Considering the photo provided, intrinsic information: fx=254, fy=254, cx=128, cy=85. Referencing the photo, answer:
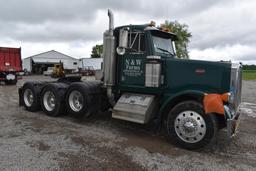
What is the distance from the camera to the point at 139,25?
593cm

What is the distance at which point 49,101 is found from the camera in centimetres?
783

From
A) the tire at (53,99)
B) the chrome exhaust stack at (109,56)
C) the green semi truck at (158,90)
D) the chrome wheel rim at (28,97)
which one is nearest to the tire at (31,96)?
the chrome wheel rim at (28,97)

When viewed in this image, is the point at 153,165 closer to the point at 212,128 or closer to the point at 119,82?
the point at 212,128

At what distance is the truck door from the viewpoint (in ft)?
19.1

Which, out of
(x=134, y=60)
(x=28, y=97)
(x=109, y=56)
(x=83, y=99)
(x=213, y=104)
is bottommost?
(x=28, y=97)

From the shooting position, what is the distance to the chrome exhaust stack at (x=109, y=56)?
20.7 feet

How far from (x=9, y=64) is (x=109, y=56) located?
15.5 meters

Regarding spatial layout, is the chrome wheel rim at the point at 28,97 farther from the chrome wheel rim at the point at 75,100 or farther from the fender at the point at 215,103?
the fender at the point at 215,103

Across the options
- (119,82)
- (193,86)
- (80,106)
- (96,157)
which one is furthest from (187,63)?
(80,106)

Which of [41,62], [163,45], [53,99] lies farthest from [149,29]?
[41,62]

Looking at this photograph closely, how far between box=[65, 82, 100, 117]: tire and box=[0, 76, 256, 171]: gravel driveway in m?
0.37

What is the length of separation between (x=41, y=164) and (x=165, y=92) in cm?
290

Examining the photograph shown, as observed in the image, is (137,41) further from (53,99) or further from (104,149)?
(53,99)

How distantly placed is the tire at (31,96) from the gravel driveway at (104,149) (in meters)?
1.16
